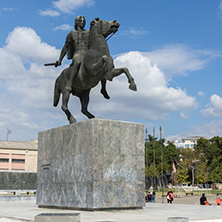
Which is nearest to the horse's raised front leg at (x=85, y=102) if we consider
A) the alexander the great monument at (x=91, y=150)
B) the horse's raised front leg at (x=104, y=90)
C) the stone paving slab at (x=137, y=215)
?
the alexander the great monument at (x=91, y=150)

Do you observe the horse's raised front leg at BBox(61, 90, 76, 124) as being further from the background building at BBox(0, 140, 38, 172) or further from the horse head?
the background building at BBox(0, 140, 38, 172)

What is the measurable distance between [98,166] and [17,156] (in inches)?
2515

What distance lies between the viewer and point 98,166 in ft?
37.1

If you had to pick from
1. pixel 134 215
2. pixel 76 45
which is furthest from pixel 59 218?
pixel 76 45

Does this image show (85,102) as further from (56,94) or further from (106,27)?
(106,27)

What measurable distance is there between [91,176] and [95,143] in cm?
110

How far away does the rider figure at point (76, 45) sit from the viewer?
13.4 m

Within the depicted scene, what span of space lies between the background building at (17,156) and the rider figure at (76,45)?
59.6 m

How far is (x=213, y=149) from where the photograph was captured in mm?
84938

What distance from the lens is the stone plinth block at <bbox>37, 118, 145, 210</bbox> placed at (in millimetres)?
11297

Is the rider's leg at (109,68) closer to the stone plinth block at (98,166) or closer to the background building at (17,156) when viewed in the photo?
the stone plinth block at (98,166)

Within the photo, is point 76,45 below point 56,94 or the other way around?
the other way around

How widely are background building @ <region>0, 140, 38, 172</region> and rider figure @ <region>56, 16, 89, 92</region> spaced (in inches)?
2345

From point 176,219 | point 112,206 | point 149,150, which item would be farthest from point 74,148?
point 149,150
